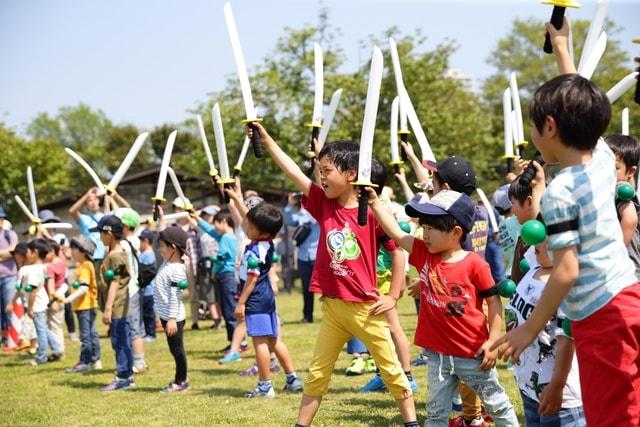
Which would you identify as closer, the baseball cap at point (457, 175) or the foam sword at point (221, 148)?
the baseball cap at point (457, 175)

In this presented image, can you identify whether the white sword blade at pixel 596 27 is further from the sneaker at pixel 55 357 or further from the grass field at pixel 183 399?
the sneaker at pixel 55 357

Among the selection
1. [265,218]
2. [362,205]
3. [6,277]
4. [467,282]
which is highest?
[265,218]

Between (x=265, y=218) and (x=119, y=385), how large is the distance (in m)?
2.61

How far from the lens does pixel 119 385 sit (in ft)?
27.9

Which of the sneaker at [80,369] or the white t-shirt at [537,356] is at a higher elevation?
the white t-shirt at [537,356]

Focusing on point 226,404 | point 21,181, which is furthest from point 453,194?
point 21,181

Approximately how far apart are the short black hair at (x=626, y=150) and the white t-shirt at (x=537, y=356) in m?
1.04

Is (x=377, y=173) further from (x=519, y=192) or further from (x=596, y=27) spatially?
(x=596, y=27)

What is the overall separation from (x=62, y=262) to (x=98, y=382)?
3.29 metres

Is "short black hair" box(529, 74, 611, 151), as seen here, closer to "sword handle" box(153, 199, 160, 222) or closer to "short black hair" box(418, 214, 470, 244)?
"short black hair" box(418, 214, 470, 244)

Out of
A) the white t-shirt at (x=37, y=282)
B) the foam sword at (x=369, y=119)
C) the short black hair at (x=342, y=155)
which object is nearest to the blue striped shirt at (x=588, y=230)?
the foam sword at (x=369, y=119)

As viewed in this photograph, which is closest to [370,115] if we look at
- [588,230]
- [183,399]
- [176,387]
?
[588,230]

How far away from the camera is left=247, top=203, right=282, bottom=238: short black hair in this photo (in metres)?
7.62

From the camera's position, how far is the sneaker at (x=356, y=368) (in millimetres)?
8484
